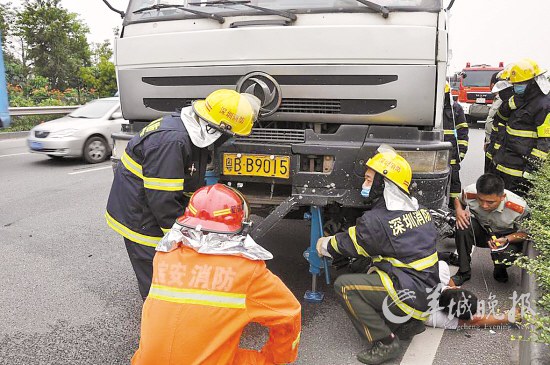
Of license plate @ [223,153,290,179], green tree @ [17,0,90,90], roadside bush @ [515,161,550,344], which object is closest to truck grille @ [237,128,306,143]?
license plate @ [223,153,290,179]

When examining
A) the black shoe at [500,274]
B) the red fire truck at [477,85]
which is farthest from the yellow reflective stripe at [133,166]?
the red fire truck at [477,85]

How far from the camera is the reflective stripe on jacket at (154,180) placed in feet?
8.99

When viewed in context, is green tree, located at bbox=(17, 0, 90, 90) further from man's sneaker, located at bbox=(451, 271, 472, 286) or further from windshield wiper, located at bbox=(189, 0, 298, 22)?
man's sneaker, located at bbox=(451, 271, 472, 286)

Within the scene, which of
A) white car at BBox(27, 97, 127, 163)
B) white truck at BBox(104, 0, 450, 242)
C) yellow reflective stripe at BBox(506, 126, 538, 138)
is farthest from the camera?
white car at BBox(27, 97, 127, 163)

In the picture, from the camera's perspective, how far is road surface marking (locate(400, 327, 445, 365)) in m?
2.88

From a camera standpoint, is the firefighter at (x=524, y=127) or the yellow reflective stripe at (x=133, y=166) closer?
the yellow reflective stripe at (x=133, y=166)

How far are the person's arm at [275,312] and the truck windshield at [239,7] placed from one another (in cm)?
208

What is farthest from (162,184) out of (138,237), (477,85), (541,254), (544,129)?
(477,85)

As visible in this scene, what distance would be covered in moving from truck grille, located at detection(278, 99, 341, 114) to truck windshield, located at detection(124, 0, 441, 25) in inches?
24.3

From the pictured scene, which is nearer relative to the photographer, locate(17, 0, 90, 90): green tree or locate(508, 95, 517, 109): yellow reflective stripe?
locate(508, 95, 517, 109): yellow reflective stripe

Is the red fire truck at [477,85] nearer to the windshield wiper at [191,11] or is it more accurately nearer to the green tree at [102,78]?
the green tree at [102,78]

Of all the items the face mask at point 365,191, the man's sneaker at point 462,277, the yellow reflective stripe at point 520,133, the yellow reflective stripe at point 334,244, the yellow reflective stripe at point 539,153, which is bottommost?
the man's sneaker at point 462,277

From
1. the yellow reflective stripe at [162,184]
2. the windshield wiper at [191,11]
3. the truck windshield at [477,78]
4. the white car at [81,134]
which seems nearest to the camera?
the yellow reflective stripe at [162,184]

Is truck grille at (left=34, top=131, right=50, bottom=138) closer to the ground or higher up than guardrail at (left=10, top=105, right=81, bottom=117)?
closer to the ground
